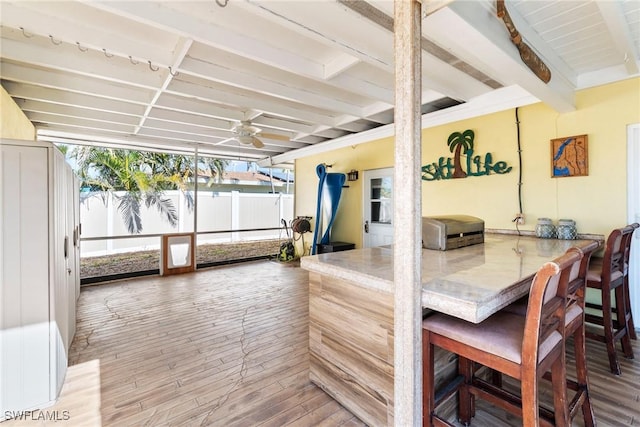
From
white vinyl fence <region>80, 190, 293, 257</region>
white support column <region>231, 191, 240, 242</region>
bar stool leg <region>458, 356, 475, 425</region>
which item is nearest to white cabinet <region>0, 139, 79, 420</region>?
bar stool leg <region>458, 356, 475, 425</region>

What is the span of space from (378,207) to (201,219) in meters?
4.70

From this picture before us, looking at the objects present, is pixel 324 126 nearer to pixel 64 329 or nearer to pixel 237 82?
pixel 237 82

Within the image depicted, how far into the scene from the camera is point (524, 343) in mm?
1116

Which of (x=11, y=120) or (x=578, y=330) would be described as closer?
(x=578, y=330)

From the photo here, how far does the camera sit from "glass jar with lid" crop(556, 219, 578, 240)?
2.78 meters

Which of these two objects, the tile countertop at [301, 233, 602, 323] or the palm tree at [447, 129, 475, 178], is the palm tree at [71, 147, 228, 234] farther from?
the tile countertop at [301, 233, 602, 323]

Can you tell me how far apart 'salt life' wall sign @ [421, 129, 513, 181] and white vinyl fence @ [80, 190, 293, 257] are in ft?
15.7

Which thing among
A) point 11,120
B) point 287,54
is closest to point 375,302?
point 287,54

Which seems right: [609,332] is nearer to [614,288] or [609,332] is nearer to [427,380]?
[614,288]

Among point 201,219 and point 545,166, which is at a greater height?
point 545,166

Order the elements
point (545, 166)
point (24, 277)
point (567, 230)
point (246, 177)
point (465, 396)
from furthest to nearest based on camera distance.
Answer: point (246, 177)
point (545, 166)
point (567, 230)
point (24, 277)
point (465, 396)

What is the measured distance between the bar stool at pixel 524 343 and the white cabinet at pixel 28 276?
239 centimetres

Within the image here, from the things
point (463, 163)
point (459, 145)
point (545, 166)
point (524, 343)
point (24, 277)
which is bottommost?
point (524, 343)

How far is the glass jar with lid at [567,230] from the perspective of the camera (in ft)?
9.11
